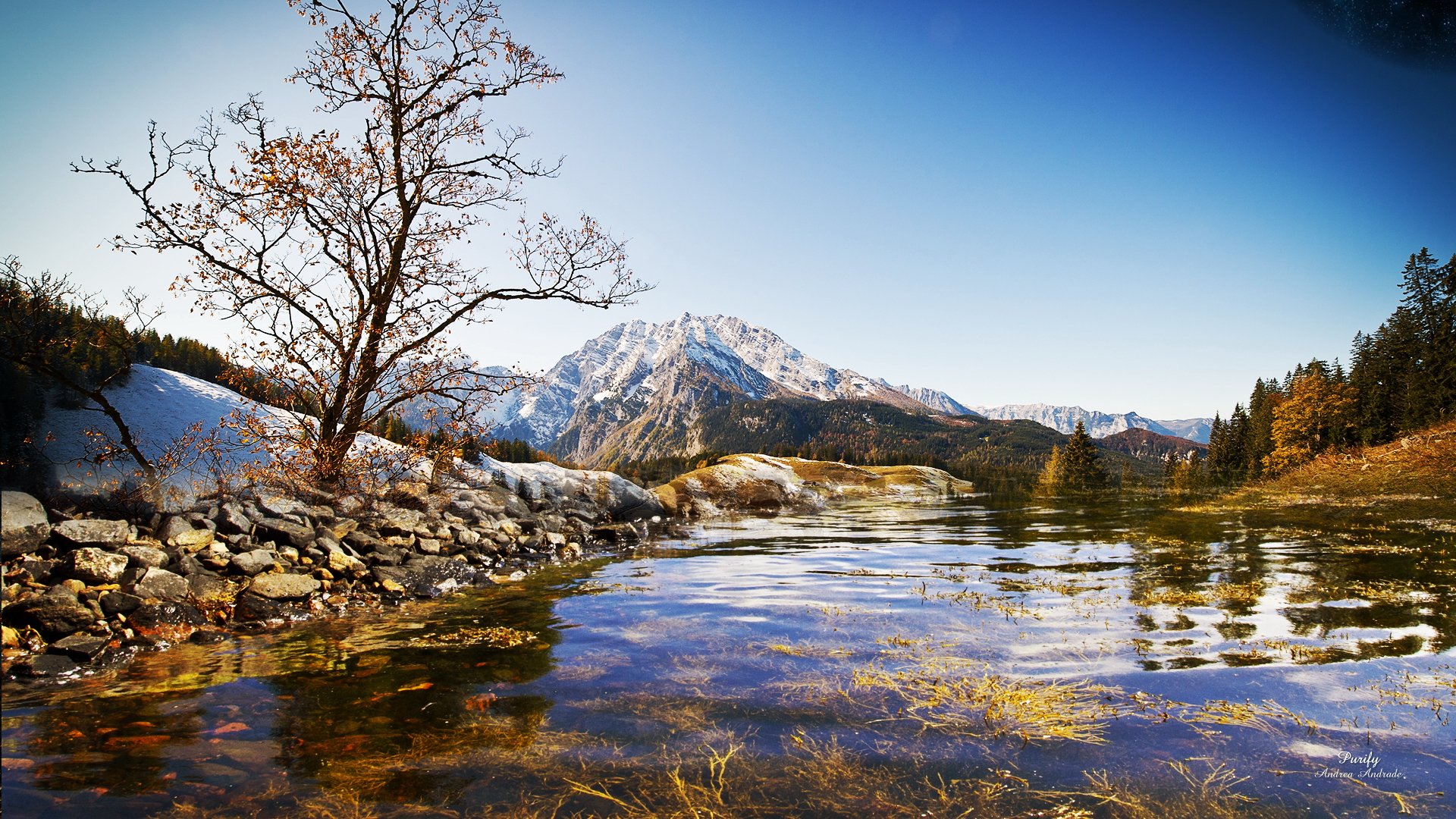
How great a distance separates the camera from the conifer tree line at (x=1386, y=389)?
68.9 m

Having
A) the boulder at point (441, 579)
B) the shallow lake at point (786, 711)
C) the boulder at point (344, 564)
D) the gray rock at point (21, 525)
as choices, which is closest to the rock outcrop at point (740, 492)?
the boulder at point (441, 579)

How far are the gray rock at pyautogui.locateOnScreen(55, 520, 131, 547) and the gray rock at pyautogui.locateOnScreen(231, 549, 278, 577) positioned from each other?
183cm

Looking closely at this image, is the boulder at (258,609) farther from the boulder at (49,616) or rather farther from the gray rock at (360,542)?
the gray rock at (360,542)

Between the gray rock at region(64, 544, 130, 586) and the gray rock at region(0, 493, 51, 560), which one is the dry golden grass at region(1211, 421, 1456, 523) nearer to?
the gray rock at region(64, 544, 130, 586)

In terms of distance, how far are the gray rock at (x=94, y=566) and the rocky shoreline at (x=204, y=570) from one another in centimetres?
2

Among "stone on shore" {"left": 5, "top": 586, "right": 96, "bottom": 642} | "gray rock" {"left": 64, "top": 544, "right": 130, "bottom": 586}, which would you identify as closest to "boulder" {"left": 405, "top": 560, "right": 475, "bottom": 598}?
"gray rock" {"left": 64, "top": 544, "right": 130, "bottom": 586}

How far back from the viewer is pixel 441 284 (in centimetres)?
1881

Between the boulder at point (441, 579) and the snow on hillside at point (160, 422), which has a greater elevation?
the snow on hillside at point (160, 422)

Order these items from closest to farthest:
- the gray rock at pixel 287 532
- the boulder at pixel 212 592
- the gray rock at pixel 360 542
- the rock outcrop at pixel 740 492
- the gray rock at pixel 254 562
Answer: the boulder at pixel 212 592, the gray rock at pixel 254 562, the gray rock at pixel 287 532, the gray rock at pixel 360 542, the rock outcrop at pixel 740 492

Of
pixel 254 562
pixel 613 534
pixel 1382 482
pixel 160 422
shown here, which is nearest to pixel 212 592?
pixel 254 562

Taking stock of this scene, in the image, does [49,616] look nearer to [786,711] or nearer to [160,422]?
[160,422]

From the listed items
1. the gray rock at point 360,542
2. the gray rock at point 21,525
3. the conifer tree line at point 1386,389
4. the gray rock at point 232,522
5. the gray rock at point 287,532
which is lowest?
the gray rock at point 360,542

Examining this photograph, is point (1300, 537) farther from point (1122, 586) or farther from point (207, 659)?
point (207, 659)

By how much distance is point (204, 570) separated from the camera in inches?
451
